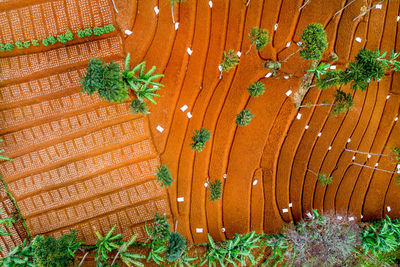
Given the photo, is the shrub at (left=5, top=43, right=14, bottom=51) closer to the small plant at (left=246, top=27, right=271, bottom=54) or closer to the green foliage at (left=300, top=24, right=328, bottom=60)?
the small plant at (left=246, top=27, right=271, bottom=54)

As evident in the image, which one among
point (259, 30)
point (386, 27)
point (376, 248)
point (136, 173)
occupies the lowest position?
point (376, 248)

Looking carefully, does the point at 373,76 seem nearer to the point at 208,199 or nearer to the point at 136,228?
the point at 208,199

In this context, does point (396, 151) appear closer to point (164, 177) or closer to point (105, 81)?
point (164, 177)

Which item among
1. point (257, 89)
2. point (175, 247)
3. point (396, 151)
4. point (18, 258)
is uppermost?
point (257, 89)

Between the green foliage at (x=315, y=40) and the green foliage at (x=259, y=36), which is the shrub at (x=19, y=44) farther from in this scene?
the green foliage at (x=315, y=40)

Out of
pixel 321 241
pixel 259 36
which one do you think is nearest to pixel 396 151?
pixel 321 241

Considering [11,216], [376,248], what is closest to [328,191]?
[376,248]

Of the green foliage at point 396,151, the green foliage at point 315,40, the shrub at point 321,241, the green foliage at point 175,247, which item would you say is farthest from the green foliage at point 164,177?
the green foliage at point 396,151
